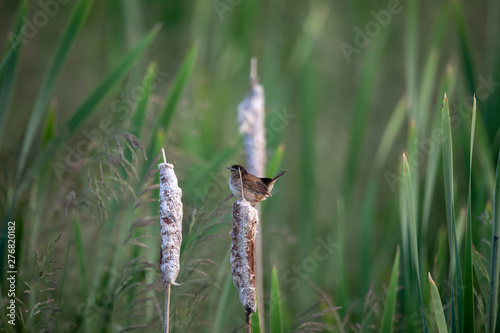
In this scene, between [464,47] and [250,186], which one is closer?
[250,186]

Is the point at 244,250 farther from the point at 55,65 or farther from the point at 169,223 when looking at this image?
the point at 55,65

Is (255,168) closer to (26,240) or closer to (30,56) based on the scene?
(26,240)

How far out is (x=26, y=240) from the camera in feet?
5.64

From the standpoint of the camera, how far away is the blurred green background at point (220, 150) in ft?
4.64

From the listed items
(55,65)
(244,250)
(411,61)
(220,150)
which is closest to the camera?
(244,250)

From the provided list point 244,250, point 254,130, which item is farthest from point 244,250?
point 254,130

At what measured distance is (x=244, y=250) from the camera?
2.94 ft

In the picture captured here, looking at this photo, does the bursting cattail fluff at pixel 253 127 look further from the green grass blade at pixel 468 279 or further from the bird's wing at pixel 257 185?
the green grass blade at pixel 468 279

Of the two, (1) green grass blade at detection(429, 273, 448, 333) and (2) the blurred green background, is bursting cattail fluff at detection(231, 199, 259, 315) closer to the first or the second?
(2) the blurred green background

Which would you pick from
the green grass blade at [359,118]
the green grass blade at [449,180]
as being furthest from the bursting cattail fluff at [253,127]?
the green grass blade at [449,180]

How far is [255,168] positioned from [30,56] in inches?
77.4

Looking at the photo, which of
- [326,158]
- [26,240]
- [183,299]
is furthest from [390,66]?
[26,240]

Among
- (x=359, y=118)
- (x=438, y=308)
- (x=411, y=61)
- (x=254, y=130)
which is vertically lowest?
(x=438, y=308)

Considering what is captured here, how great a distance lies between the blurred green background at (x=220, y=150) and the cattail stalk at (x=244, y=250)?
9.3 inches
